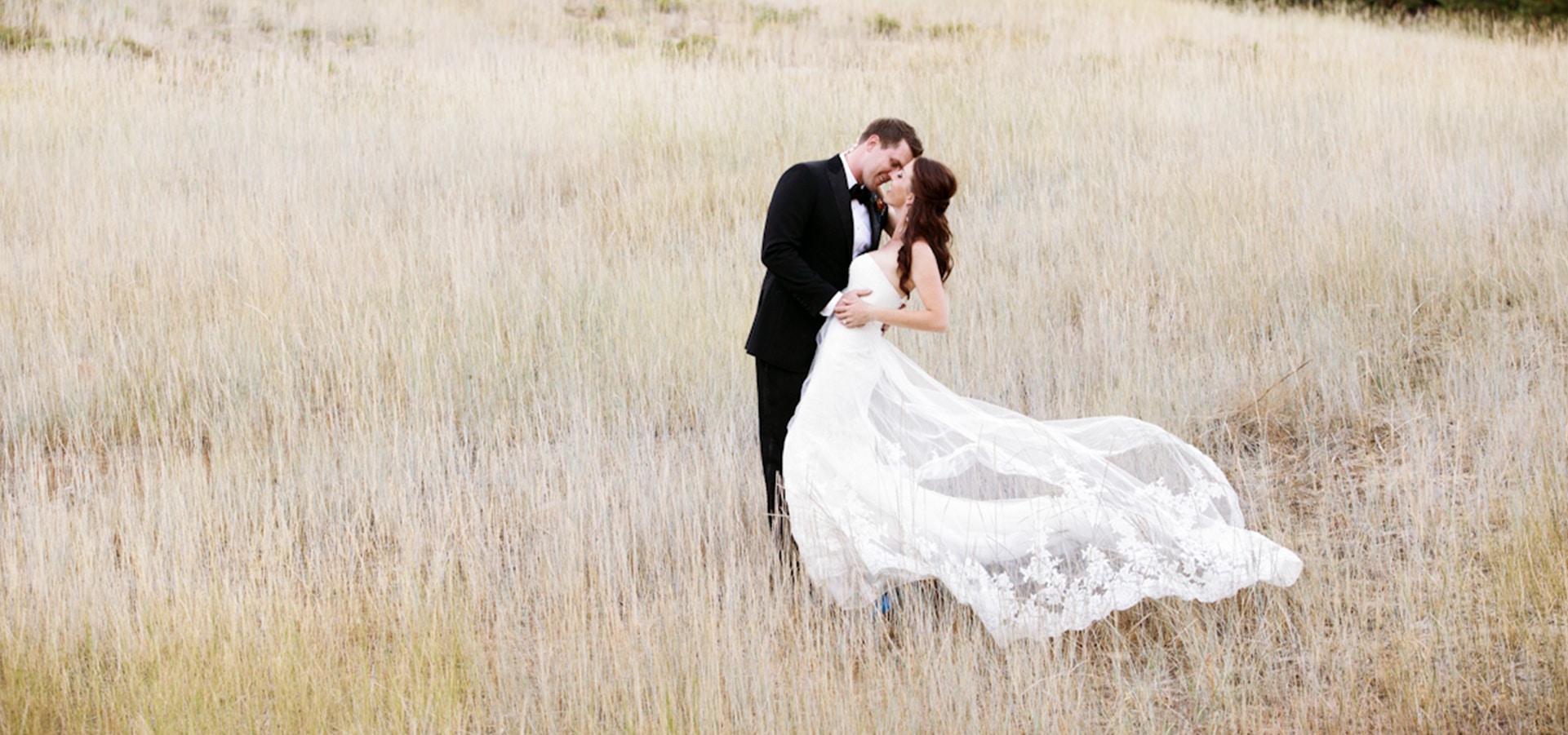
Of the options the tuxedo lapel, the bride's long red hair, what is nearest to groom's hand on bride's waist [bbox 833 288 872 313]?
the bride's long red hair

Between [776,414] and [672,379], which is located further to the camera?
[672,379]

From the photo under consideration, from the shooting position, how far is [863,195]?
4.13 metres

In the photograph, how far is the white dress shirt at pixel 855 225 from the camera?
398 cm

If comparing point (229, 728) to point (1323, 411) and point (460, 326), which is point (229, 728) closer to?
point (460, 326)

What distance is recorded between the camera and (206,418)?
580 cm

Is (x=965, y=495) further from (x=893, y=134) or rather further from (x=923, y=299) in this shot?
(x=893, y=134)

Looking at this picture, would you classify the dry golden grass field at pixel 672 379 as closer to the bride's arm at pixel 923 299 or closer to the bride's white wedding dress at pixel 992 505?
the bride's white wedding dress at pixel 992 505

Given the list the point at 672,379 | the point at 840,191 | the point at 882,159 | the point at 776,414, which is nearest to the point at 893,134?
the point at 882,159

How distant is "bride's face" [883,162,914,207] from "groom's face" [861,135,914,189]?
2 centimetres

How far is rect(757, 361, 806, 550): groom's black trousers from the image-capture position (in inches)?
166

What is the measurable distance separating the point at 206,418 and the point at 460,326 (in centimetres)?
140

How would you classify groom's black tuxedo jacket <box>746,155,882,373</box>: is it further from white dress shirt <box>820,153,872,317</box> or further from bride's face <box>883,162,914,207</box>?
bride's face <box>883,162,914,207</box>

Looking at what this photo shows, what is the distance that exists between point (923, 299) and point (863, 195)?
435 mm

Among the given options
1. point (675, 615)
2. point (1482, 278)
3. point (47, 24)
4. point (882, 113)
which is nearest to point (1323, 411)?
point (1482, 278)
